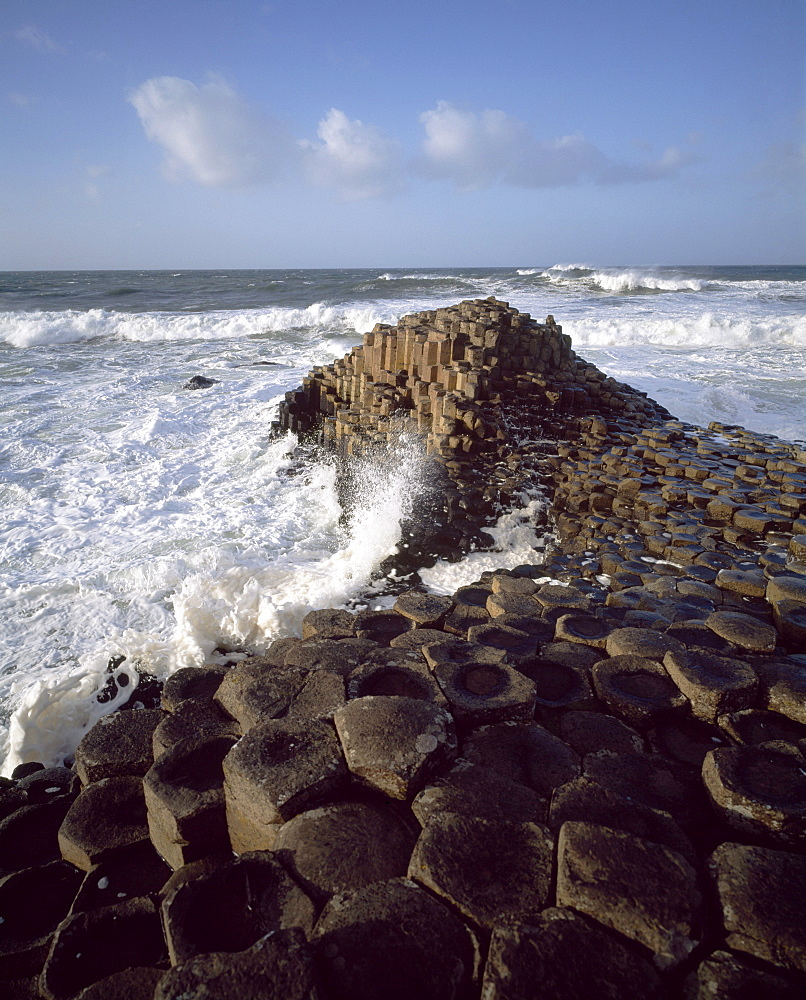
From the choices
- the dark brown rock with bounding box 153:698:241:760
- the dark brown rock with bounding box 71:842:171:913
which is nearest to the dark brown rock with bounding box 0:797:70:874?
the dark brown rock with bounding box 71:842:171:913

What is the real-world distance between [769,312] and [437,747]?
1031 inches

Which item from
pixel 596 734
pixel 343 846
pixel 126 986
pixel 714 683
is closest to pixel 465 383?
pixel 714 683

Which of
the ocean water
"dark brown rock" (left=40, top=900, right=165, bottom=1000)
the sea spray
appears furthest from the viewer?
the ocean water

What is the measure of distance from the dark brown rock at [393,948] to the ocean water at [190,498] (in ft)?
9.39

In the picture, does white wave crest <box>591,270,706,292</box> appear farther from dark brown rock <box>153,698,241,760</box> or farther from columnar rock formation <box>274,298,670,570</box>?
dark brown rock <box>153,698,241,760</box>

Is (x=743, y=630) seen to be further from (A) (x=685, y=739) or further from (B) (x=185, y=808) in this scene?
(B) (x=185, y=808)

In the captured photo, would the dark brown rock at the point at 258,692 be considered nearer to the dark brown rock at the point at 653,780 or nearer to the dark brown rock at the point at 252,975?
the dark brown rock at the point at 252,975

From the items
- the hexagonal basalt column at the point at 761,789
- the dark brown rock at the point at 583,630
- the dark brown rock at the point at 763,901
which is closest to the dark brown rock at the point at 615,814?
the dark brown rock at the point at 763,901

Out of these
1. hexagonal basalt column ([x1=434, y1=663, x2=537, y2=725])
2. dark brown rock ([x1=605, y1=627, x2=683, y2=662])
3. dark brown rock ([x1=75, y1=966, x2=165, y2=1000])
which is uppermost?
hexagonal basalt column ([x1=434, y1=663, x2=537, y2=725])

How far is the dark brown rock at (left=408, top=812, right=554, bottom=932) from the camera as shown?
1637mm

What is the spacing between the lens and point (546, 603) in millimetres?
3928

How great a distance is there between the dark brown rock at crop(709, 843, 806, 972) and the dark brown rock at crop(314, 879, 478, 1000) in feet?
2.56

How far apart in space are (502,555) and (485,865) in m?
3.93

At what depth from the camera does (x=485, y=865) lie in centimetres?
174
